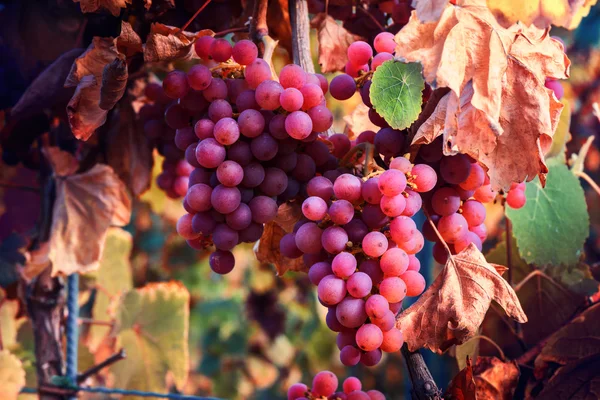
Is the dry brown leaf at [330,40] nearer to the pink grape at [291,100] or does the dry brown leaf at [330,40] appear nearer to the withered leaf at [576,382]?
the pink grape at [291,100]

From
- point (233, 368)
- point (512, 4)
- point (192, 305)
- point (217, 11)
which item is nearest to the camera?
point (512, 4)

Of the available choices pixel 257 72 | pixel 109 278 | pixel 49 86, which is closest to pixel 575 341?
pixel 257 72

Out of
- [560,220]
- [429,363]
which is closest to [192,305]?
[429,363]

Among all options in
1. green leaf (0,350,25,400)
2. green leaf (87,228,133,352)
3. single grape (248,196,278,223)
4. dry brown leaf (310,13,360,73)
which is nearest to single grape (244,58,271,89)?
single grape (248,196,278,223)

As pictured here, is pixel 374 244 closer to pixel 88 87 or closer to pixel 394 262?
pixel 394 262

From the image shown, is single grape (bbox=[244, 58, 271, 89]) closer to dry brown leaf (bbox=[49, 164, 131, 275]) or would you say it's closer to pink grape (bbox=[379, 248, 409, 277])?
pink grape (bbox=[379, 248, 409, 277])

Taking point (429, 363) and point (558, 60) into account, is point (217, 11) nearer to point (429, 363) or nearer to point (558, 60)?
point (558, 60)

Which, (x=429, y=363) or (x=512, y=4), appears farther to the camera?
(x=429, y=363)
